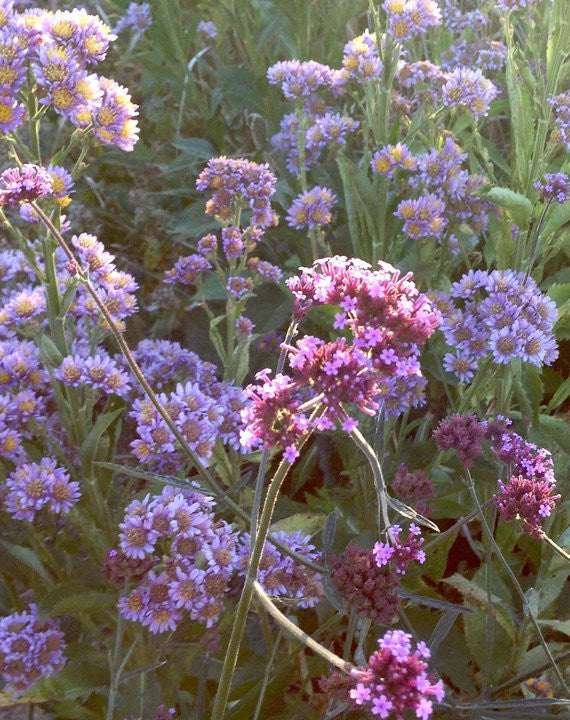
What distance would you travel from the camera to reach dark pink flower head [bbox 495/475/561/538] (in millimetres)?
1239

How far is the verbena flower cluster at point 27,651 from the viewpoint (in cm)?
165

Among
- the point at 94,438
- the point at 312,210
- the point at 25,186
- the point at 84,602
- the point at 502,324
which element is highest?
the point at 312,210

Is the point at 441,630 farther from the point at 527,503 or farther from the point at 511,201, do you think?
the point at 511,201

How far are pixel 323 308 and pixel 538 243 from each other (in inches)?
23.0

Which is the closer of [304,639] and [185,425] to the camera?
[304,639]

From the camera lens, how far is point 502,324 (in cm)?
182

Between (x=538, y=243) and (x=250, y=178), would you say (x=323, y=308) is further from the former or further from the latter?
(x=538, y=243)

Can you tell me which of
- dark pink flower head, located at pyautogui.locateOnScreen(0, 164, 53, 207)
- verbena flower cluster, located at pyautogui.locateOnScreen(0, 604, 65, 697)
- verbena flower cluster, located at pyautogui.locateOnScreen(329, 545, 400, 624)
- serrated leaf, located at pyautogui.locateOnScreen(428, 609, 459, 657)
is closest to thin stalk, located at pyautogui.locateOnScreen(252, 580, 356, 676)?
verbena flower cluster, located at pyautogui.locateOnScreen(329, 545, 400, 624)

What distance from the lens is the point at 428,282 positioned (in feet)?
7.47

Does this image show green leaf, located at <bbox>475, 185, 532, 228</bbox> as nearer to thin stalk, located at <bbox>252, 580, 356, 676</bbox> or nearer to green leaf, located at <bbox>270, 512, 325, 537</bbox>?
green leaf, located at <bbox>270, 512, 325, 537</bbox>

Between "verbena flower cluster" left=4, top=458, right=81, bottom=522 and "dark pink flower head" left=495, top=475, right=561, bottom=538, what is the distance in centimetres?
90

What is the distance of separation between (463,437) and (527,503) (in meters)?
0.20

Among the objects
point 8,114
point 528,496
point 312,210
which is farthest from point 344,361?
point 312,210

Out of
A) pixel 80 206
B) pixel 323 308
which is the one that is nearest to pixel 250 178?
pixel 323 308
